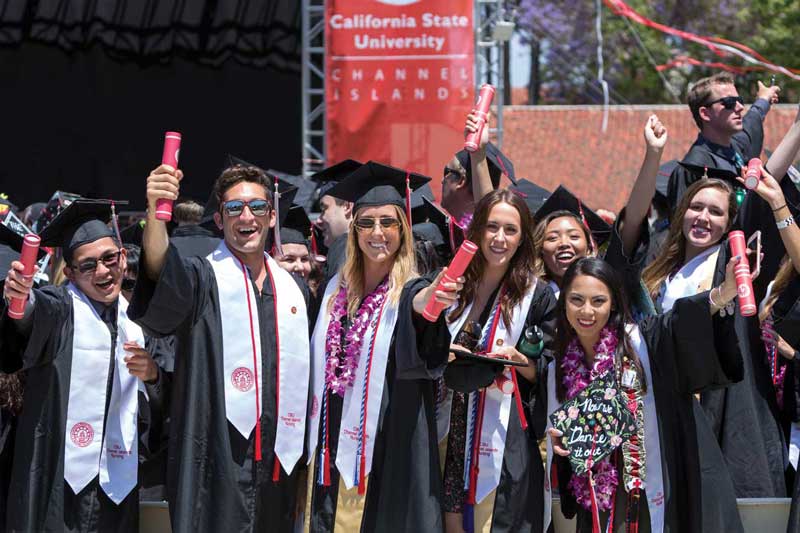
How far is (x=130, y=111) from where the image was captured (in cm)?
1052

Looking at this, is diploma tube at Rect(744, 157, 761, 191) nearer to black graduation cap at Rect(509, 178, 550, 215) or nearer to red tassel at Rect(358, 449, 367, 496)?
black graduation cap at Rect(509, 178, 550, 215)

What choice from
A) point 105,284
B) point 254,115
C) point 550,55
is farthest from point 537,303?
point 550,55

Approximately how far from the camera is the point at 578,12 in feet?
86.1

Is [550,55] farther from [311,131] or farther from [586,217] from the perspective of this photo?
[586,217]

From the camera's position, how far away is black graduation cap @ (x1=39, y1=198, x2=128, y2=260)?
4.43 metres

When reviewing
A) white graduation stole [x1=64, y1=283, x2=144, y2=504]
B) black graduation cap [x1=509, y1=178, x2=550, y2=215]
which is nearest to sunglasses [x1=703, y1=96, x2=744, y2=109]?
black graduation cap [x1=509, y1=178, x2=550, y2=215]

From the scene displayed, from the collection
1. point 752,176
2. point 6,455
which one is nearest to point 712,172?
point 752,176

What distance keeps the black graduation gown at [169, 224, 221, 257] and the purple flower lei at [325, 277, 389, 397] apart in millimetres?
1005

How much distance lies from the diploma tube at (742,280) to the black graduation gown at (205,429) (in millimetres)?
1785

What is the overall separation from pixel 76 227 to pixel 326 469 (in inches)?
57.1

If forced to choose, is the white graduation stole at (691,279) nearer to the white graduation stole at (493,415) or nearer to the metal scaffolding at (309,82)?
A: the white graduation stole at (493,415)

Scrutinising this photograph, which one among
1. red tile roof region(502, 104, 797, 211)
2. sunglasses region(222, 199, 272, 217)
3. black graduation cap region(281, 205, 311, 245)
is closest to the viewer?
sunglasses region(222, 199, 272, 217)

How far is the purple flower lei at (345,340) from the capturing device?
4.21 m

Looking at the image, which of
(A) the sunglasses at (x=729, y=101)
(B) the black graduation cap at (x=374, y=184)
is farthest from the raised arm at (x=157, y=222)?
(A) the sunglasses at (x=729, y=101)
